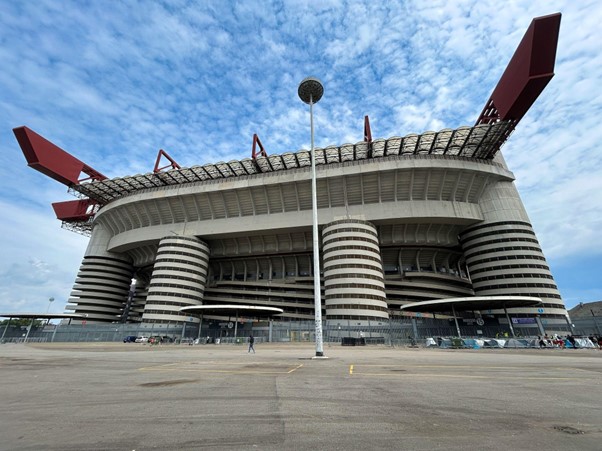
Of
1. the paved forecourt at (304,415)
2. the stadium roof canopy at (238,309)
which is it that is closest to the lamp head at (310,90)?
the paved forecourt at (304,415)

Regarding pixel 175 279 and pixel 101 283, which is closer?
pixel 175 279

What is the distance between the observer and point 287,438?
3.99 meters

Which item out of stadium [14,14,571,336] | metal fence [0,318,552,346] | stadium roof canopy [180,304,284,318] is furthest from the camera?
stadium [14,14,571,336]

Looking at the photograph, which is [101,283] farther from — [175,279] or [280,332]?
[280,332]

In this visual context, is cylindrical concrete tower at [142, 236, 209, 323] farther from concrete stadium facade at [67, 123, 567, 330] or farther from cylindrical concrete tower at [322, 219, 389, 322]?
cylindrical concrete tower at [322, 219, 389, 322]

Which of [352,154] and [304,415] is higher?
[352,154]

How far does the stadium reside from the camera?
51906 mm

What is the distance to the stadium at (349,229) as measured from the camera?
51.9 m

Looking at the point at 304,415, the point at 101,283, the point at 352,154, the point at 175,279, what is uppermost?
the point at 352,154

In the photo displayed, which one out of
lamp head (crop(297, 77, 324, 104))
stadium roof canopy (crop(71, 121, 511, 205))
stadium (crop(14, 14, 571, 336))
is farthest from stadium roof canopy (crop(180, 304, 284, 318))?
lamp head (crop(297, 77, 324, 104))

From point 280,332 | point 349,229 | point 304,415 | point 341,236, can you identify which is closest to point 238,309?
point 280,332

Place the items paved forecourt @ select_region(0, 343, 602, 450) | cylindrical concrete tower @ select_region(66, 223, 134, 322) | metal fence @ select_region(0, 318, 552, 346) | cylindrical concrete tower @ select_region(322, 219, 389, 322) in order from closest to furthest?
paved forecourt @ select_region(0, 343, 602, 450)
metal fence @ select_region(0, 318, 552, 346)
cylindrical concrete tower @ select_region(322, 219, 389, 322)
cylindrical concrete tower @ select_region(66, 223, 134, 322)

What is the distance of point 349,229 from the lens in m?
58.1

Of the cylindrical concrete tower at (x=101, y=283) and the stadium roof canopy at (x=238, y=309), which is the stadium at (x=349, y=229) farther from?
the stadium roof canopy at (x=238, y=309)
